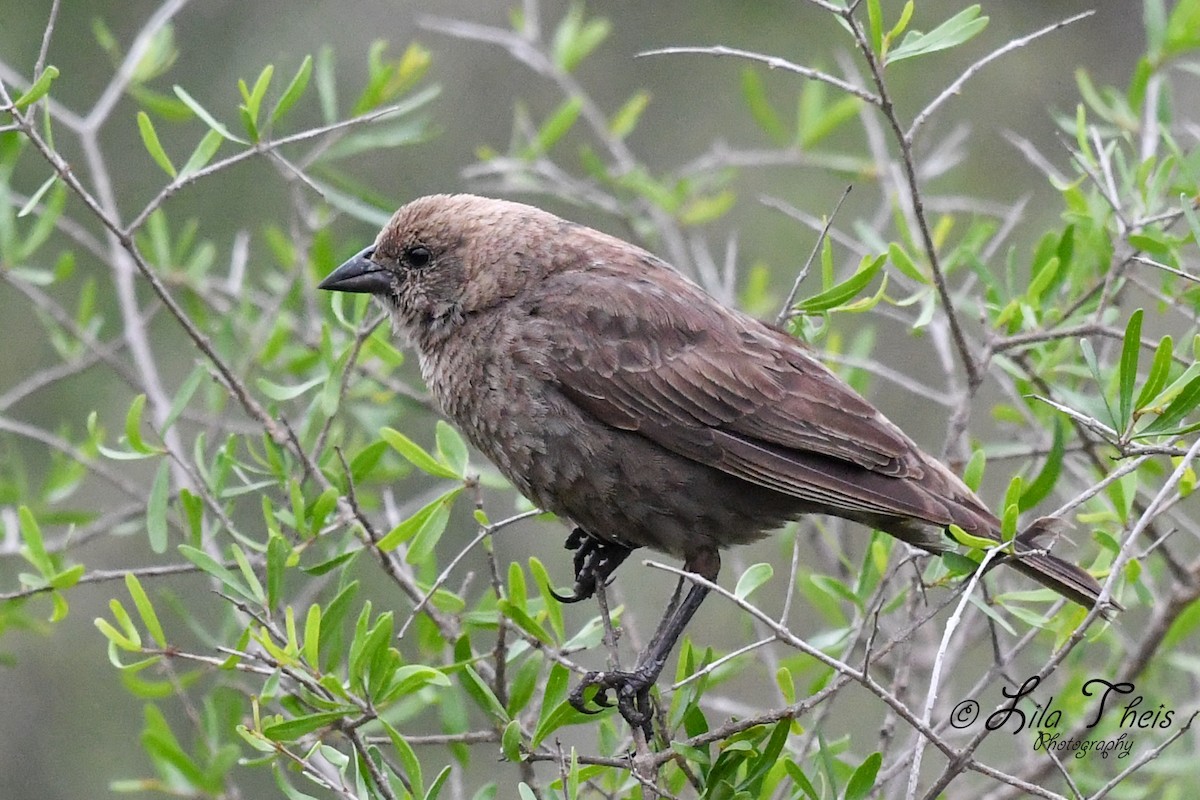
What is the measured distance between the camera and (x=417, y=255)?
15.4 feet

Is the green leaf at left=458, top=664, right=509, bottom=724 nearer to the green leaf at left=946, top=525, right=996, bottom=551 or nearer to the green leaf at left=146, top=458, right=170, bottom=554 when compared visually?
the green leaf at left=146, top=458, right=170, bottom=554

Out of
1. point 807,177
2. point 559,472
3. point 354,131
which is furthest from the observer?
point 807,177

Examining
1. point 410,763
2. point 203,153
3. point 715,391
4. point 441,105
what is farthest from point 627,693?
point 441,105

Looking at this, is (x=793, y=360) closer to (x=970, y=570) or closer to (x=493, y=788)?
(x=970, y=570)

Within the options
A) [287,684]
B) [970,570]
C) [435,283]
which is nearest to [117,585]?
[435,283]

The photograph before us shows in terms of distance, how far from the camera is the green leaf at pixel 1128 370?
117 inches

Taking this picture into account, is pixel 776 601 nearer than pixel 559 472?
No

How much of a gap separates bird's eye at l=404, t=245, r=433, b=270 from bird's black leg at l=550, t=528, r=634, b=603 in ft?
3.32

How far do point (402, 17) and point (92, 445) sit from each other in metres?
5.55

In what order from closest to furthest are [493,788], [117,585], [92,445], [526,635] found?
[493,788] < [526,635] < [92,445] < [117,585]

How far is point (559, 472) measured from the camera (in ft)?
13.4

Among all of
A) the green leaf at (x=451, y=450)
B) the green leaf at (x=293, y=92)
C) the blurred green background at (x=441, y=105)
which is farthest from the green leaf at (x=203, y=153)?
the blurred green background at (x=441, y=105)

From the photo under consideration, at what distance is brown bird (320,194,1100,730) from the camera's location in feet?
13.4

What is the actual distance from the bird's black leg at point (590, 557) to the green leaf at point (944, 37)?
5.58 ft
